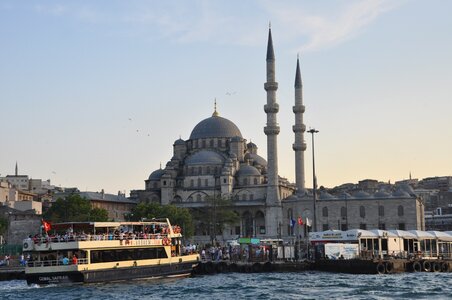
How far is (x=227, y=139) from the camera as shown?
9656 cm

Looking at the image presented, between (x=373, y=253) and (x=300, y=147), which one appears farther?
(x=300, y=147)

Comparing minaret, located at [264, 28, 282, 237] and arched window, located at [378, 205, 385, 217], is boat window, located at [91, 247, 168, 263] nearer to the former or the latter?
minaret, located at [264, 28, 282, 237]

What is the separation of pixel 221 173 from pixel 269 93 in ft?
44.3

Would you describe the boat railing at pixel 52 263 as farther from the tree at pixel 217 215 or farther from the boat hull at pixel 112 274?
the tree at pixel 217 215

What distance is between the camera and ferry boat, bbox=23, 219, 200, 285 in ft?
115

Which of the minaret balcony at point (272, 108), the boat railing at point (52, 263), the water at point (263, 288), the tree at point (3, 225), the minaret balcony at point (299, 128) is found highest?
the minaret balcony at point (272, 108)

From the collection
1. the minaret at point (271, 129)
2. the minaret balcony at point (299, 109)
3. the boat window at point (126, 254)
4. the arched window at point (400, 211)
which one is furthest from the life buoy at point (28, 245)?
the minaret balcony at point (299, 109)

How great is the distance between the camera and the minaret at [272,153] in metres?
79.9

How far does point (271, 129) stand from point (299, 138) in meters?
6.36

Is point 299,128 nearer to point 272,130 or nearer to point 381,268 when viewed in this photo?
point 272,130

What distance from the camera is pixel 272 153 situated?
79562 mm

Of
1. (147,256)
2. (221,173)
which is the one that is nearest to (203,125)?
(221,173)

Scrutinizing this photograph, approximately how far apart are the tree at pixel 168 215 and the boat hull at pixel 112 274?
3185cm

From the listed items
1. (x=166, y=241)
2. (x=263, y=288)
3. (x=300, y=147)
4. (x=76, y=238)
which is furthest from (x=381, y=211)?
(x=76, y=238)
